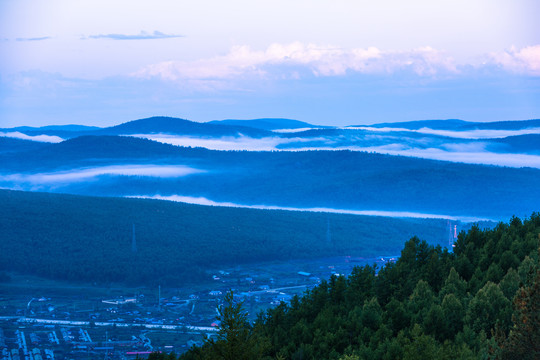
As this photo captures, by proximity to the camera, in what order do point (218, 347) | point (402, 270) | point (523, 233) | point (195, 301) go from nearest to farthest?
point (218, 347) < point (402, 270) < point (523, 233) < point (195, 301)

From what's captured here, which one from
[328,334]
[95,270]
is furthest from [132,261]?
[328,334]

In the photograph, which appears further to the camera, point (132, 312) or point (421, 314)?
point (132, 312)

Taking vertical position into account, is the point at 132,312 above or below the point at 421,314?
below

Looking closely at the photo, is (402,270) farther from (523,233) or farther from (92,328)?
(92,328)

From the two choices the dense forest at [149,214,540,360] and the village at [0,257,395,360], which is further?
the village at [0,257,395,360]

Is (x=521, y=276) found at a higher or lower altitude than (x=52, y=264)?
higher
